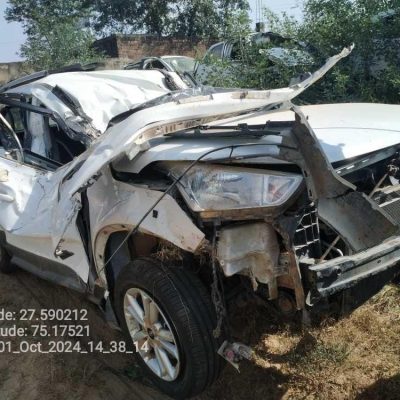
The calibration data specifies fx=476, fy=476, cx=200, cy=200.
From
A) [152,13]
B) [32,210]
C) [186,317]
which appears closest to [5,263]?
[32,210]

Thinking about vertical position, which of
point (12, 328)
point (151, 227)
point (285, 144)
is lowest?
point (12, 328)

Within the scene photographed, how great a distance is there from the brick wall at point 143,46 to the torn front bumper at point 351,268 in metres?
16.6

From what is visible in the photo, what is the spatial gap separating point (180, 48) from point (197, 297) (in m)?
18.0

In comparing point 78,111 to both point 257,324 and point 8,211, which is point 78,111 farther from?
point 257,324

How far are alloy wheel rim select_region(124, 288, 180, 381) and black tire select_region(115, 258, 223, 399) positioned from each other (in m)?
0.06

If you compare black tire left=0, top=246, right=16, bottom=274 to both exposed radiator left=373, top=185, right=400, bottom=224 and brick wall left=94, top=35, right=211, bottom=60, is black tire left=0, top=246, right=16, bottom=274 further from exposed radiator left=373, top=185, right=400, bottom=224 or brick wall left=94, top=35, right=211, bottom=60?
brick wall left=94, top=35, right=211, bottom=60

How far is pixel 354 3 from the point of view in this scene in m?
6.86

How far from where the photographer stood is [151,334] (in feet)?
8.63

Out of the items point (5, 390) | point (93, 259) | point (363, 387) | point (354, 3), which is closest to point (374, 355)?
point (363, 387)

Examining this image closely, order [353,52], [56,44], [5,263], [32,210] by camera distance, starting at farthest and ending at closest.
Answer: [56,44], [353,52], [5,263], [32,210]

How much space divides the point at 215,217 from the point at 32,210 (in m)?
1.74

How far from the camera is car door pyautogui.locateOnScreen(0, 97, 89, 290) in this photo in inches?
117

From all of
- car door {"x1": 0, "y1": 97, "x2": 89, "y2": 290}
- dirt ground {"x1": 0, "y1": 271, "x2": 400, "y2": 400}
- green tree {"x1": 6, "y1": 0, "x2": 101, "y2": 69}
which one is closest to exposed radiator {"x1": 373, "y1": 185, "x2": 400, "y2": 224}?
dirt ground {"x1": 0, "y1": 271, "x2": 400, "y2": 400}

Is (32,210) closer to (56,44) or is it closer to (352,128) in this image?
(352,128)
